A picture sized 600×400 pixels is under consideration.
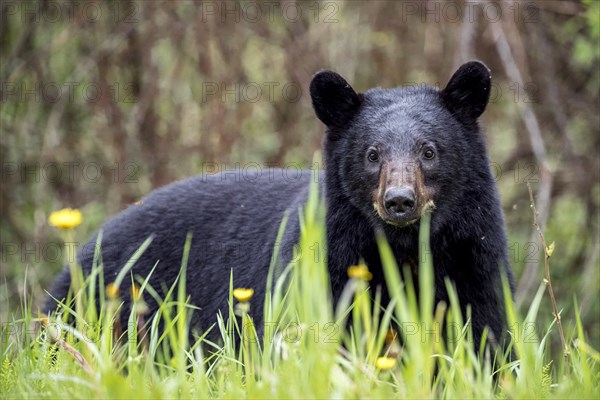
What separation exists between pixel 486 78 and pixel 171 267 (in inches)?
88.4

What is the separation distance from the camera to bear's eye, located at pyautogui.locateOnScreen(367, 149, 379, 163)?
16.4 ft

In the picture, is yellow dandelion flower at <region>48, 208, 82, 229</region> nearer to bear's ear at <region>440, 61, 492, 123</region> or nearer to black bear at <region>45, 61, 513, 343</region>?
black bear at <region>45, 61, 513, 343</region>

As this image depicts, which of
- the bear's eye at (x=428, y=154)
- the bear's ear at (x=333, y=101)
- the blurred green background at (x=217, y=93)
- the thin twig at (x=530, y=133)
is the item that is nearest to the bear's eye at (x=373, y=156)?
the bear's eye at (x=428, y=154)

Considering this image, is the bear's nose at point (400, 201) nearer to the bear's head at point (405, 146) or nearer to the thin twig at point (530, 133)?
the bear's head at point (405, 146)

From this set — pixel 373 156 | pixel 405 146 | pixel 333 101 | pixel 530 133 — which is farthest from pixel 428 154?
pixel 530 133

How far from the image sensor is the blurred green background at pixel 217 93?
9.71 m

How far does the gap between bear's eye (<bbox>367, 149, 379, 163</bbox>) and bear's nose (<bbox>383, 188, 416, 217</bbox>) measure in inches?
17.2

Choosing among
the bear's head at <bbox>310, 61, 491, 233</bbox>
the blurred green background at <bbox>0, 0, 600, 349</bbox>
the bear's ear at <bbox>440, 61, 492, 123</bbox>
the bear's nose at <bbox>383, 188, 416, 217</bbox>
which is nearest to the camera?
the bear's nose at <bbox>383, 188, 416, 217</bbox>

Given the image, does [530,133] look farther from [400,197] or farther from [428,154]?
[400,197]

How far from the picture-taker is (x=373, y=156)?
5.00 metres

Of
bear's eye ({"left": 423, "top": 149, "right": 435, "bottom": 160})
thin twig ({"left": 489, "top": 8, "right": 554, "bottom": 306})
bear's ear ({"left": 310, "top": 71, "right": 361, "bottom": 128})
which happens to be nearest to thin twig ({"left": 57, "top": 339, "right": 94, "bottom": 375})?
bear's eye ({"left": 423, "top": 149, "right": 435, "bottom": 160})

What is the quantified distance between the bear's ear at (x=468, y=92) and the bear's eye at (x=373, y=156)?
556mm

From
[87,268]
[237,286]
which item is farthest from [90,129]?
[237,286]

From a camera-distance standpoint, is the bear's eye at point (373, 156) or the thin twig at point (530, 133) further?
the thin twig at point (530, 133)
